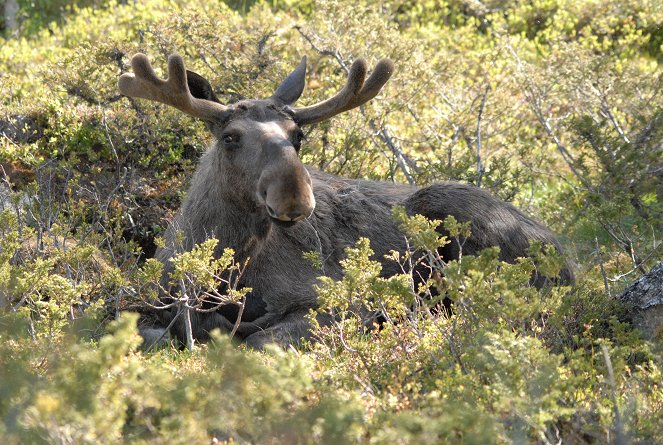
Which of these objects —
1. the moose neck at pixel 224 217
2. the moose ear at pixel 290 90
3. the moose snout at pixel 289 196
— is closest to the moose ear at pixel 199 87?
the moose neck at pixel 224 217

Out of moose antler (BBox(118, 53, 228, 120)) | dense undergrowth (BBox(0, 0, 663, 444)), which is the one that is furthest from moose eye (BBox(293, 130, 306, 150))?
dense undergrowth (BBox(0, 0, 663, 444))

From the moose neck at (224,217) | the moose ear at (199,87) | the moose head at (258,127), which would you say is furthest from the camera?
the moose ear at (199,87)

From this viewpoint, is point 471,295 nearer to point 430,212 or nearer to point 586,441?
point 586,441

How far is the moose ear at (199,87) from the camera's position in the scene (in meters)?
7.04

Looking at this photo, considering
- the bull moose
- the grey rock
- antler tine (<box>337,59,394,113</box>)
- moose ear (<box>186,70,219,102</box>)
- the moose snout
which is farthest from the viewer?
antler tine (<box>337,59,394,113</box>)

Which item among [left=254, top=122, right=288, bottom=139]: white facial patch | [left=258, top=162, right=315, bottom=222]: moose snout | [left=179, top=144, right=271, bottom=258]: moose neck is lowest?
[left=179, top=144, right=271, bottom=258]: moose neck

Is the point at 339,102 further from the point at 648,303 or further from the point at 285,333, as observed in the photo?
the point at 648,303

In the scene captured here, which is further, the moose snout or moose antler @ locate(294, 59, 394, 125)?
moose antler @ locate(294, 59, 394, 125)

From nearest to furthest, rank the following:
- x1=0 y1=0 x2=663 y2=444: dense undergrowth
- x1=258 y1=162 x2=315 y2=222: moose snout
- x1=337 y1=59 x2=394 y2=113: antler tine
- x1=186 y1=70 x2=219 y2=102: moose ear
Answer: x1=0 y1=0 x2=663 y2=444: dense undergrowth < x1=258 y1=162 x2=315 y2=222: moose snout < x1=186 y1=70 x2=219 y2=102: moose ear < x1=337 y1=59 x2=394 y2=113: antler tine

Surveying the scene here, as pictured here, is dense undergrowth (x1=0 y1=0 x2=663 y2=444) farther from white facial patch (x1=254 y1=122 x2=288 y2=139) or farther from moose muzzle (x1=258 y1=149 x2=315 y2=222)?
white facial patch (x1=254 y1=122 x2=288 y2=139)

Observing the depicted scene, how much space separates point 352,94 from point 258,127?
3.28ft

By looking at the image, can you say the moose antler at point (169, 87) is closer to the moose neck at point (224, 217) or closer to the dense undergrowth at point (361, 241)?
the moose neck at point (224, 217)

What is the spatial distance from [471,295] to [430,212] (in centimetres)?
321

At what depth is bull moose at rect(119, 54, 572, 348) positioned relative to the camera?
6488 mm
